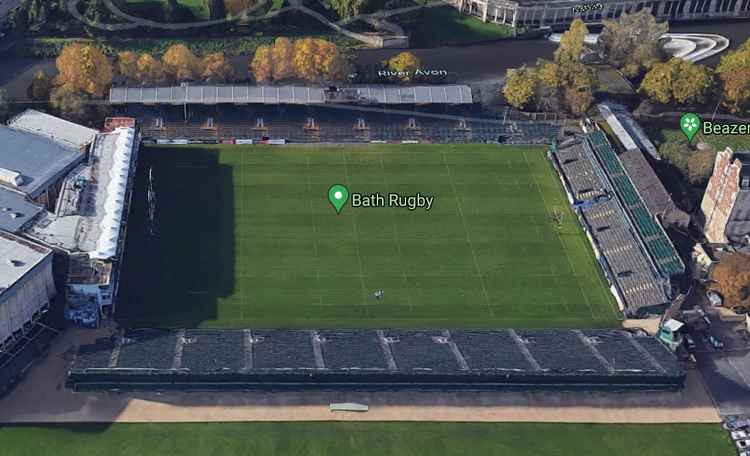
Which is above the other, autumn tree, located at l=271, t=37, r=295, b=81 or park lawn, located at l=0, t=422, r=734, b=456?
autumn tree, located at l=271, t=37, r=295, b=81

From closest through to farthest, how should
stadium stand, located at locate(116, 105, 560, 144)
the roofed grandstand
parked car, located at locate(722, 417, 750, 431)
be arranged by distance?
parked car, located at locate(722, 417, 750, 431) < the roofed grandstand < stadium stand, located at locate(116, 105, 560, 144)

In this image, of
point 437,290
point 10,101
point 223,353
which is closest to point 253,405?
point 223,353

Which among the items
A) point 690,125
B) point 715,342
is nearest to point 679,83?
point 690,125

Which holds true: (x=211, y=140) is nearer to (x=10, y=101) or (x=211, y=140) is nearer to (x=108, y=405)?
(x=10, y=101)

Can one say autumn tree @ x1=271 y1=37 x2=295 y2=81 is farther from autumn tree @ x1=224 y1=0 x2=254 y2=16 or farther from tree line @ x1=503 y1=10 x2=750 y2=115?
tree line @ x1=503 y1=10 x2=750 y2=115

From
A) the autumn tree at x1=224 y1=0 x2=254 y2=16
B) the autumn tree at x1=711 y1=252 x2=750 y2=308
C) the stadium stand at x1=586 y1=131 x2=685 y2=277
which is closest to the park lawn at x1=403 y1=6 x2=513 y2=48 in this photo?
the autumn tree at x1=224 y1=0 x2=254 y2=16

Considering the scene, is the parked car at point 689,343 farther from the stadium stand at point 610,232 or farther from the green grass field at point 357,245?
the green grass field at point 357,245
